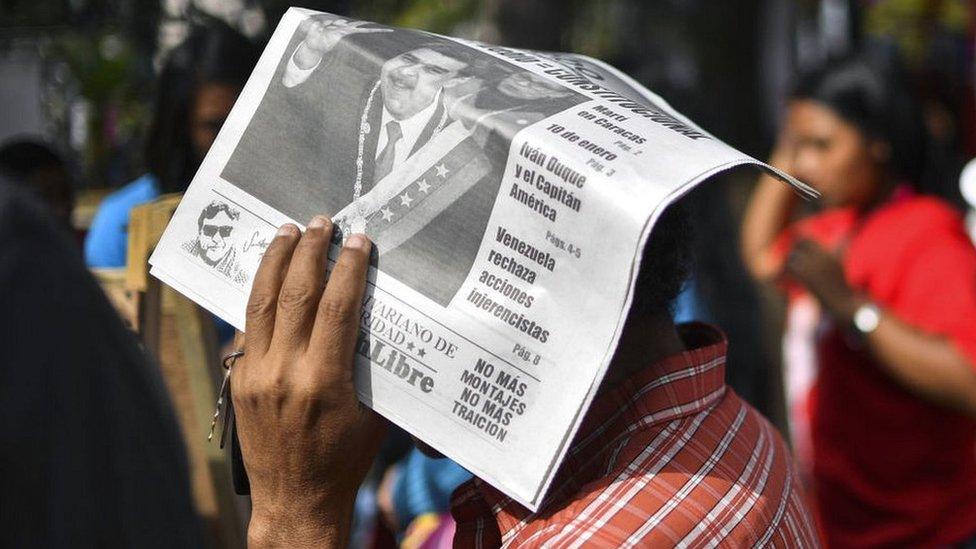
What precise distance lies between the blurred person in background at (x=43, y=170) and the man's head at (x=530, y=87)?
188 cm

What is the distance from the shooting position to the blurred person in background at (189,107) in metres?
2.89

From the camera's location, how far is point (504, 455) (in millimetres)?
1130

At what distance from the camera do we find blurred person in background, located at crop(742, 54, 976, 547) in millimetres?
2529

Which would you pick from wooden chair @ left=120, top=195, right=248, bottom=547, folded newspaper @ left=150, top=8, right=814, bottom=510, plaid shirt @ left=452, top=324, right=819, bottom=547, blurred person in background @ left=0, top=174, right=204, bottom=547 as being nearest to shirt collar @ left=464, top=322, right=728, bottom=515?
plaid shirt @ left=452, top=324, right=819, bottom=547

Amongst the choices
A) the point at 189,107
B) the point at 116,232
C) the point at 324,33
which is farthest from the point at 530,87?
the point at 189,107

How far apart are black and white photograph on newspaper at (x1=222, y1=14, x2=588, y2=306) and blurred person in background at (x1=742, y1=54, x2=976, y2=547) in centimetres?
159

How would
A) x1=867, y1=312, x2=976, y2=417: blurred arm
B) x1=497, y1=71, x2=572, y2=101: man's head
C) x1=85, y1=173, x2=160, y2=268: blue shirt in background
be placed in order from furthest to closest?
x1=85, y1=173, x2=160, y2=268: blue shirt in background < x1=867, y1=312, x2=976, y2=417: blurred arm < x1=497, y1=71, x2=572, y2=101: man's head

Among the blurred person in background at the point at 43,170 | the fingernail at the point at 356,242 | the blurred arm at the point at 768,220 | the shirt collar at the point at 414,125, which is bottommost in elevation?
the blurred arm at the point at 768,220

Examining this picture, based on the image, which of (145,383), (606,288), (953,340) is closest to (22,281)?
(145,383)

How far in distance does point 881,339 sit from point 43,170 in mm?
2057

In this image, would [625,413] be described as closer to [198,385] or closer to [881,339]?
[198,385]

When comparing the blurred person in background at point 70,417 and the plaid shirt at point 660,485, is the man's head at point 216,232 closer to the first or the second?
the blurred person in background at point 70,417

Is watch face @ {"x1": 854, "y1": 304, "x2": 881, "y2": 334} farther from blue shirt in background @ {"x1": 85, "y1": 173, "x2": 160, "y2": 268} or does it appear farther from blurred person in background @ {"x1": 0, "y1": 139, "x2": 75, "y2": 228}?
blurred person in background @ {"x1": 0, "y1": 139, "x2": 75, "y2": 228}

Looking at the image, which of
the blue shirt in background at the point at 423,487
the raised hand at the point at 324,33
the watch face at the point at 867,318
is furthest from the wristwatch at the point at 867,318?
the raised hand at the point at 324,33
